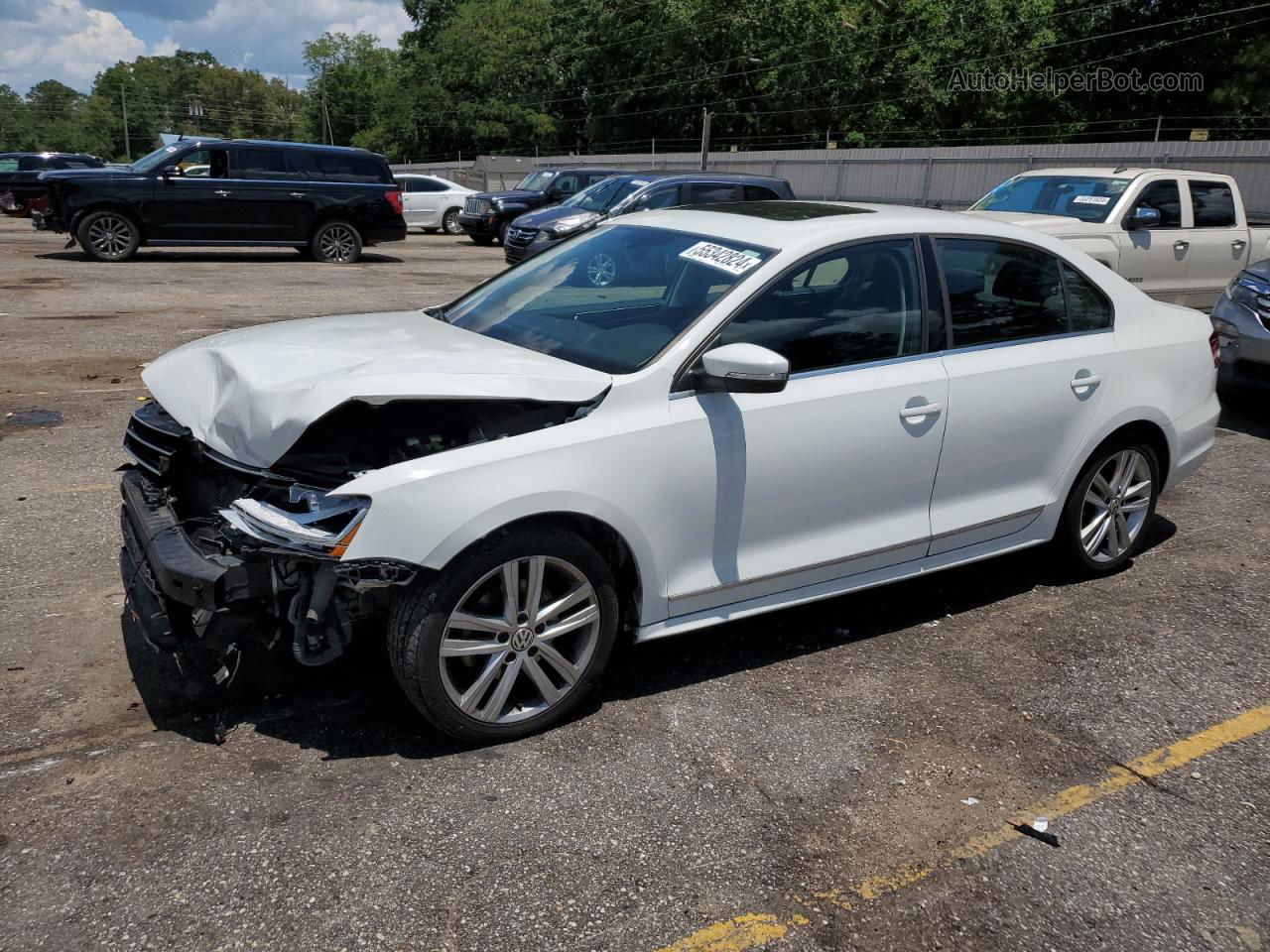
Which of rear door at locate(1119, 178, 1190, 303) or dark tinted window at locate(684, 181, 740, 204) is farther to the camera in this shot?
dark tinted window at locate(684, 181, 740, 204)

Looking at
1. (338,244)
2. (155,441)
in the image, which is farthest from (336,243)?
(155,441)

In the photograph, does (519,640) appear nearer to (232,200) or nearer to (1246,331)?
(1246,331)

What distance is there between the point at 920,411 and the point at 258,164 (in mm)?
15565

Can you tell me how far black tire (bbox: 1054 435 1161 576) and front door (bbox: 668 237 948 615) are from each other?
41.4 inches

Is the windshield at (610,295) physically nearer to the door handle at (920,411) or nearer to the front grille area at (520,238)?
the door handle at (920,411)

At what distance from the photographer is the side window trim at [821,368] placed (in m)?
3.71

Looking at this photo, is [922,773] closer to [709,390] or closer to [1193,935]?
[1193,935]

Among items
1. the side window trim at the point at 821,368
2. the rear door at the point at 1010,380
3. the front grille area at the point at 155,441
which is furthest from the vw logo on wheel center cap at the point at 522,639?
the rear door at the point at 1010,380

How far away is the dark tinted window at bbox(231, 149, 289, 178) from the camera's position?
1698cm

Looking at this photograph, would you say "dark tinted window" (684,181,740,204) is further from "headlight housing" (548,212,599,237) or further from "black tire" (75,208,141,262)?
"black tire" (75,208,141,262)

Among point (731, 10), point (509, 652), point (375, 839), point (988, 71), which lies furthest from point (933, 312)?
point (731, 10)

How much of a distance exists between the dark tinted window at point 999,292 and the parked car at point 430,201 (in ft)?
80.4

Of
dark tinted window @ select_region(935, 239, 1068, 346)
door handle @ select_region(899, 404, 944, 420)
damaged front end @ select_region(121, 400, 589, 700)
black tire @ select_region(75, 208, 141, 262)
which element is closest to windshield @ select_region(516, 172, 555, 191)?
black tire @ select_region(75, 208, 141, 262)

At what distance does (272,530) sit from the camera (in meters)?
3.18
